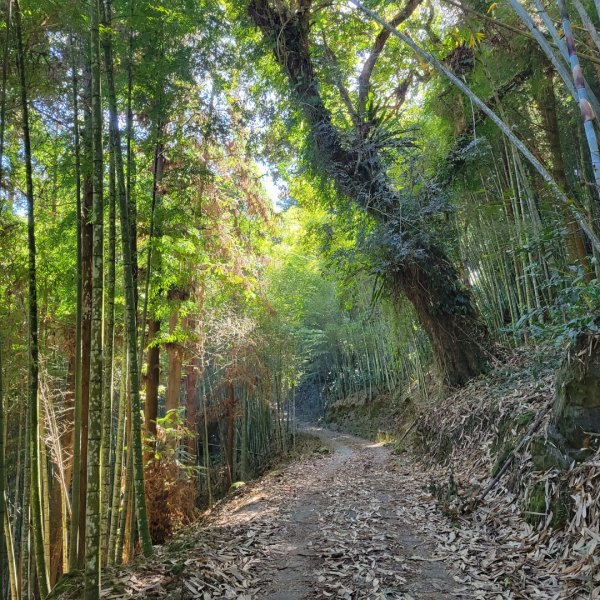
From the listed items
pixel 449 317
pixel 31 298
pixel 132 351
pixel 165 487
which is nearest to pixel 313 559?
pixel 132 351

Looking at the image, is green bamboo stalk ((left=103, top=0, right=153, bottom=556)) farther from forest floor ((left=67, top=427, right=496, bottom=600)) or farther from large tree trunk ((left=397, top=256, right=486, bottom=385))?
large tree trunk ((left=397, top=256, right=486, bottom=385))

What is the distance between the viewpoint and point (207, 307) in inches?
328

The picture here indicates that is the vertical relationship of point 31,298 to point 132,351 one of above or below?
above

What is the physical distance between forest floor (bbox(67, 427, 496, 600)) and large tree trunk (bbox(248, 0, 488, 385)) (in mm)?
2220

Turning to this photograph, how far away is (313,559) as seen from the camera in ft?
9.43

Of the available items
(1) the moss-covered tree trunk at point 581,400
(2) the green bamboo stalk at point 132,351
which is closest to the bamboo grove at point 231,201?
(2) the green bamboo stalk at point 132,351

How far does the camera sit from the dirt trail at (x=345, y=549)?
7.84 ft

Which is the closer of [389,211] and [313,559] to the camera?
[313,559]

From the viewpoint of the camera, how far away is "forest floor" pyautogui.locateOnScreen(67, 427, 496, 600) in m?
2.33

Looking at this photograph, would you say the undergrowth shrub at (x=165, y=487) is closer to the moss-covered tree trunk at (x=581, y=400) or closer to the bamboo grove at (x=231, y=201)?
the bamboo grove at (x=231, y=201)

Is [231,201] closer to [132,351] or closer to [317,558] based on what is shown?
[132,351]

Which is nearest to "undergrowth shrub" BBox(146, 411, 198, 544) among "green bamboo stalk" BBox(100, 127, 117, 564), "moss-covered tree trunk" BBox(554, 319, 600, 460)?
"green bamboo stalk" BBox(100, 127, 117, 564)

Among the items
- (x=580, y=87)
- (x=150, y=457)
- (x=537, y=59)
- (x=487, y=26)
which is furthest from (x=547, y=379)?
(x=150, y=457)

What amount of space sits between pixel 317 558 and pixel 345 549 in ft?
0.68
